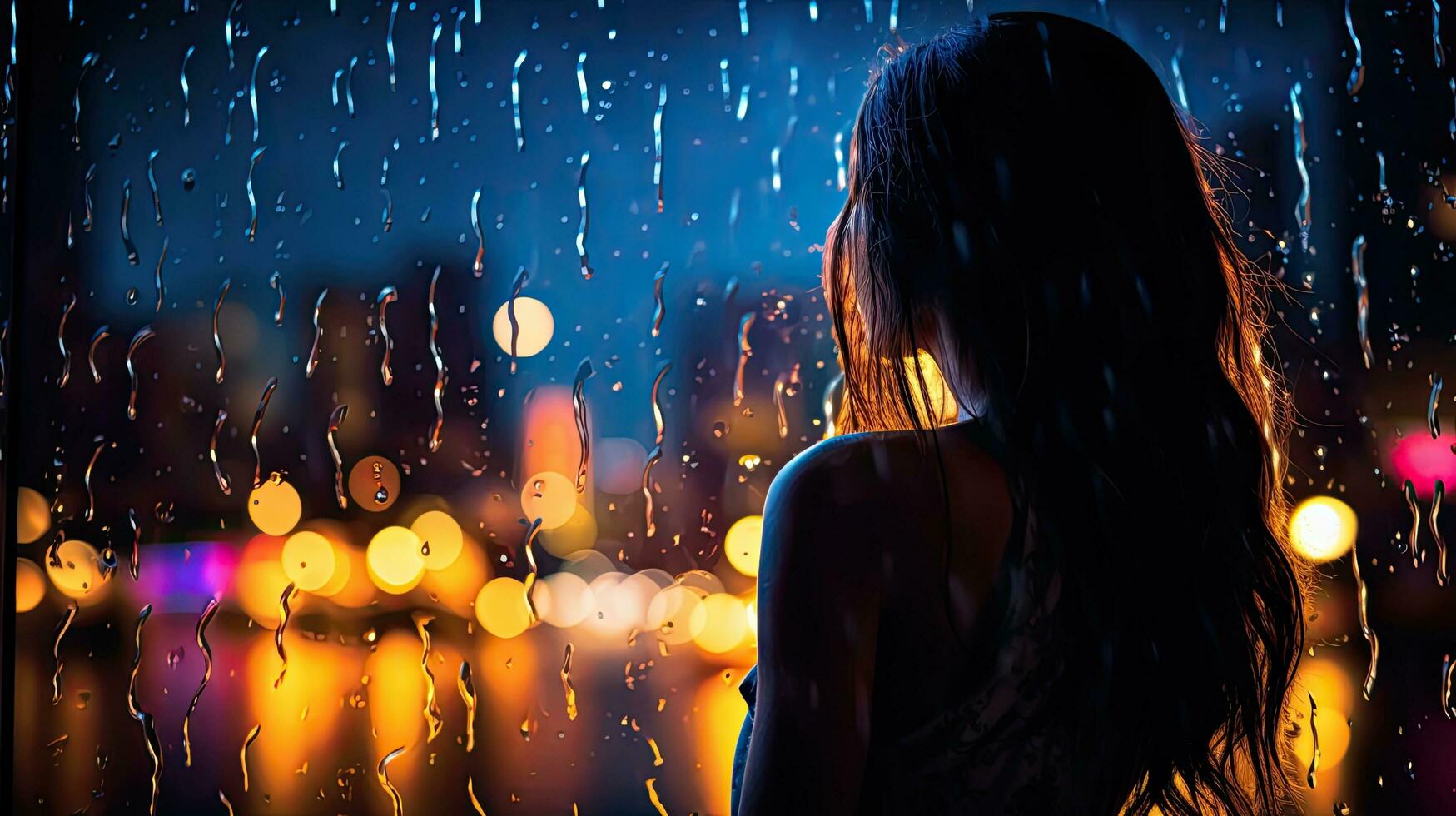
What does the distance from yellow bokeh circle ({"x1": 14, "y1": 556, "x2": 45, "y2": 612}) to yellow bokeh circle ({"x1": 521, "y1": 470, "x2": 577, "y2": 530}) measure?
2.30ft

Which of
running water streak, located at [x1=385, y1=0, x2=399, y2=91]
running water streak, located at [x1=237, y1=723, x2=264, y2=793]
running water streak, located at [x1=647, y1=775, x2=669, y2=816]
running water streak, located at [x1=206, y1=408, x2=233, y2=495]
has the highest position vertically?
running water streak, located at [x1=385, y1=0, x2=399, y2=91]

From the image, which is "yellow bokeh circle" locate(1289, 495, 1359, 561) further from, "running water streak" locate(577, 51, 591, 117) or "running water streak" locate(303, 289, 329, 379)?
"running water streak" locate(303, 289, 329, 379)

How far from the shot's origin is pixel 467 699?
3.68 feet

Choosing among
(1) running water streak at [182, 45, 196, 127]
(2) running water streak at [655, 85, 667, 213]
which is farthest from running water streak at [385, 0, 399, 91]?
(2) running water streak at [655, 85, 667, 213]

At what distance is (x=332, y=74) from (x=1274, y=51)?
4.44 feet

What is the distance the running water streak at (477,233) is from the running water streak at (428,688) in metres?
0.50

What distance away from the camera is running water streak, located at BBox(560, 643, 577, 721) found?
112 cm

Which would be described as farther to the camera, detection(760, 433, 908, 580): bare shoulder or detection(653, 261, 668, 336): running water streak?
detection(653, 261, 668, 336): running water streak

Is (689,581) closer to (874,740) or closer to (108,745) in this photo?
(874,740)

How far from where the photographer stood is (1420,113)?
1.14 meters

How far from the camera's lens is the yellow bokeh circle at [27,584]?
3.73ft

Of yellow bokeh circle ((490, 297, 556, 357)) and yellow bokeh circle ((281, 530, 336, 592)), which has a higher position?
yellow bokeh circle ((490, 297, 556, 357))

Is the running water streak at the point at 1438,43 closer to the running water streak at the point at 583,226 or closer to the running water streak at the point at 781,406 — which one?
the running water streak at the point at 781,406

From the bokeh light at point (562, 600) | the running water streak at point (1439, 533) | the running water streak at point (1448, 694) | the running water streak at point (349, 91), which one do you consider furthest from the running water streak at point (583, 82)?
the running water streak at point (1448, 694)
